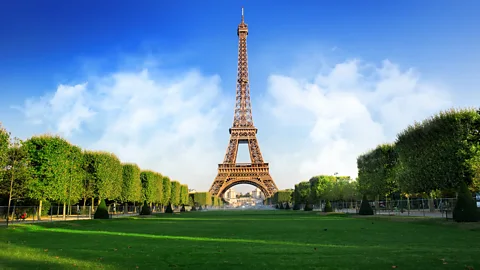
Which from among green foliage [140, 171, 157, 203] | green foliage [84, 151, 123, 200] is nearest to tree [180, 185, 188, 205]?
green foliage [140, 171, 157, 203]

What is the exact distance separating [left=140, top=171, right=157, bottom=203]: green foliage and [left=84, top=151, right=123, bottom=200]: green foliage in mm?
11196

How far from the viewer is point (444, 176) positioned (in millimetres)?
28875

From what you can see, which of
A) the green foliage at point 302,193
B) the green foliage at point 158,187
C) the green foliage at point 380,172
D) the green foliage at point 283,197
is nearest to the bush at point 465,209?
the green foliage at point 380,172

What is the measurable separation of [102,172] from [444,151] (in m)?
35.4

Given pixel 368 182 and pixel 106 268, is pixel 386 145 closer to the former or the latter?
pixel 368 182

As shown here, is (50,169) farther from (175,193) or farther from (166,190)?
(175,193)

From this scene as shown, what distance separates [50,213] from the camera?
38625mm

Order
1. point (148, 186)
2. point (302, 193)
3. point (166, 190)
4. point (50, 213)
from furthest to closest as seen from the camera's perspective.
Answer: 1. point (302, 193)
2. point (166, 190)
3. point (148, 186)
4. point (50, 213)

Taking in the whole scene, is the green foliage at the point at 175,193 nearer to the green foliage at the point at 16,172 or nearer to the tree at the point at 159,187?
the tree at the point at 159,187

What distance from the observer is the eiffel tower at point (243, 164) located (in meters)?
87.5

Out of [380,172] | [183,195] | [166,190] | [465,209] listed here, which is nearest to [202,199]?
[183,195]

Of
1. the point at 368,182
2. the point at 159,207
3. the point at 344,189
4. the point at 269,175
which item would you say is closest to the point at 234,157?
the point at 269,175

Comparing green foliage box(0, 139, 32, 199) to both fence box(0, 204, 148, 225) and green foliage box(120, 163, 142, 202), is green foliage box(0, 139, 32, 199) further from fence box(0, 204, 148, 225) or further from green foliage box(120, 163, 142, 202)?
green foliage box(120, 163, 142, 202)

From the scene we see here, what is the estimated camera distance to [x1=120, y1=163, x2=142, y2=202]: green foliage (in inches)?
2028
